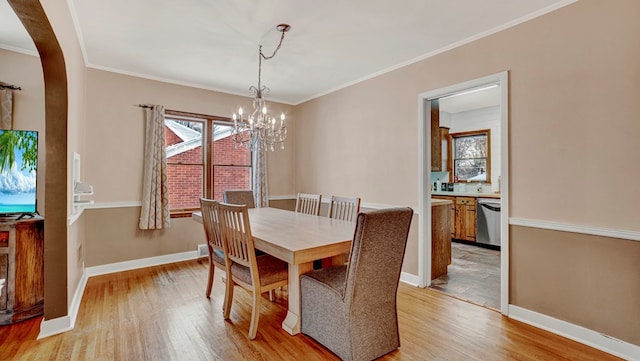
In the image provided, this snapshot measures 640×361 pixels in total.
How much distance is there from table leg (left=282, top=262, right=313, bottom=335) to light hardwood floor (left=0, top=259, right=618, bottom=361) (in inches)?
2.7

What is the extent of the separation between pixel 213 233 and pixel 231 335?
2.92 ft

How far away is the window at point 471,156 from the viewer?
19.1 ft

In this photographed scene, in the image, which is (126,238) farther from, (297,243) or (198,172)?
(297,243)

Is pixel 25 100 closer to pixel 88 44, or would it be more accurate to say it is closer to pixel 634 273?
pixel 88 44

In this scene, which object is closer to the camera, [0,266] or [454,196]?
[0,266]

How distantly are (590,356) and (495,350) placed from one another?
616 mm

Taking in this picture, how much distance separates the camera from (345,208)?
3.27 metres

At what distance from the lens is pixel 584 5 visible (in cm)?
224

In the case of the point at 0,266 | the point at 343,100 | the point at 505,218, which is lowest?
the point at 0,266

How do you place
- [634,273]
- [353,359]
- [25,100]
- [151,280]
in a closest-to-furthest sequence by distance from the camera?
[353,359] < [634,273] < [25,100] < [151,280]

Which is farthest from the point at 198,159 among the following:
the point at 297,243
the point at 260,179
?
the point at 297,243

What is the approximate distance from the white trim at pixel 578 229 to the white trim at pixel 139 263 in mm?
4055

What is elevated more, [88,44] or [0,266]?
[88,44]

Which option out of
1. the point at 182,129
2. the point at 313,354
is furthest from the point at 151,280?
the point at 313,354
